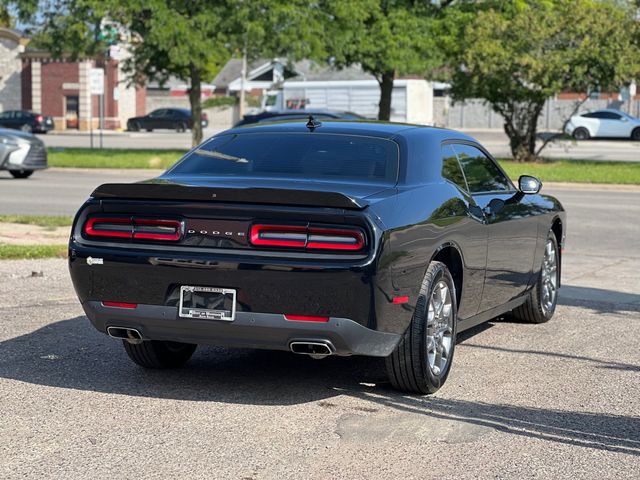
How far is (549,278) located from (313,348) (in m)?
3.79

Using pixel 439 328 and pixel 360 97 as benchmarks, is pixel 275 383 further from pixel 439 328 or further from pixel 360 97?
pixel 360 97

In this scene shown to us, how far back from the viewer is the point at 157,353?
7.34 m

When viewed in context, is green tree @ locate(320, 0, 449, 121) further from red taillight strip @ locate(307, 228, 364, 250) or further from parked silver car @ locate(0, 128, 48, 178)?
red taillight strip @ locate(307, 228, 364, 250)

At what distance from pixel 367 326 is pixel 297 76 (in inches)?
2893

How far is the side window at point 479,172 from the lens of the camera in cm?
816

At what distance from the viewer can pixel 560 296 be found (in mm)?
11086

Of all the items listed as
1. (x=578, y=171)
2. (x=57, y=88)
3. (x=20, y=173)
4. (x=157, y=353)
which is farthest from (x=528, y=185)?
(x=57, y=88)

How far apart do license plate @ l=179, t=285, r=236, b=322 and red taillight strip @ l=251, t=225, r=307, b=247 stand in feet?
1.01

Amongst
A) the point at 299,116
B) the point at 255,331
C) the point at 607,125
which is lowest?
the point at 607,125

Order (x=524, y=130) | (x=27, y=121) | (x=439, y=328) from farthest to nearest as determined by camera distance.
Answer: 1. (x=27, y=121)
2. (x=524, y=130)
3. (x=439, y=328)

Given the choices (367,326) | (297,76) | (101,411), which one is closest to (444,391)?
(367,326)

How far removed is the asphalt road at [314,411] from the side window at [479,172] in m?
1.14

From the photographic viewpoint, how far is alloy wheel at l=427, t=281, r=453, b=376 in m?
6.90

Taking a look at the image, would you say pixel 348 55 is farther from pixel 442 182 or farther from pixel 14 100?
pixel 14 100
